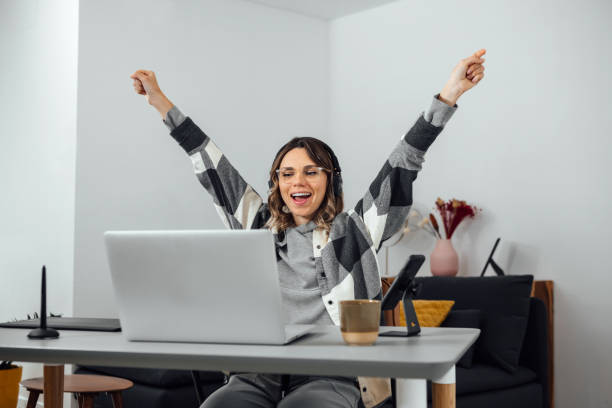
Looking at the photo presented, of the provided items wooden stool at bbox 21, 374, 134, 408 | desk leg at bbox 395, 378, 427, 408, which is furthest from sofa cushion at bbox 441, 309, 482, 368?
desk leg at bbox 395, 378, 427, 408

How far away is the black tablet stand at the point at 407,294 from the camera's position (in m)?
1.33

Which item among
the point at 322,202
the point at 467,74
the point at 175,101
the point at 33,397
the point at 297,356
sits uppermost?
the point at 175,101

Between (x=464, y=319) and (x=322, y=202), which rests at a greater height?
(x=322, y=202)

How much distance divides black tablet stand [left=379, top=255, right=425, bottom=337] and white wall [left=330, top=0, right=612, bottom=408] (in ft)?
8.35

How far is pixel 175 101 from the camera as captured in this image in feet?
13.8

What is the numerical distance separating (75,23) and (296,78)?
1633mm

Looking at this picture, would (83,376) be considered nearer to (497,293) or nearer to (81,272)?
(81,272)

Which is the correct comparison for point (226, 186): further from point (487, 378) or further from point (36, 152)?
point (36, 152)

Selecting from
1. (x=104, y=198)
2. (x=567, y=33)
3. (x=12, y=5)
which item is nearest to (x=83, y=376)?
(x=104, y=198)

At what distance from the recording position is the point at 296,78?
4.87 meters

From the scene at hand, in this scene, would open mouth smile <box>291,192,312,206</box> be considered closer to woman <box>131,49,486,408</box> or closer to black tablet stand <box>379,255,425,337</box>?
woman <box>131,49,486,408</box>

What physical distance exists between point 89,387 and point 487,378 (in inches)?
66.0

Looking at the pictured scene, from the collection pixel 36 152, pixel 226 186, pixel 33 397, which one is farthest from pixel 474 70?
pixel 36 152

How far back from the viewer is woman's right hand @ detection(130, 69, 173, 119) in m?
1.80
